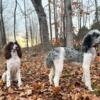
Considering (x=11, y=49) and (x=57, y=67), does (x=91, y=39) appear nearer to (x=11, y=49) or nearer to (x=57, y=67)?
(x=57, y=67)

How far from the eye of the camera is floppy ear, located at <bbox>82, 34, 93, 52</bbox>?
27.1 feet

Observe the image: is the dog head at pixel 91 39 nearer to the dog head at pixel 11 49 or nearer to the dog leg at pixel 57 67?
the dog leg at pixel 57 67

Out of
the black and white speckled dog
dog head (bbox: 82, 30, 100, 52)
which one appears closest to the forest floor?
the black and white speckled dog

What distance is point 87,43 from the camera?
838cm

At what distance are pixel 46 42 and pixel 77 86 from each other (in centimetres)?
1050

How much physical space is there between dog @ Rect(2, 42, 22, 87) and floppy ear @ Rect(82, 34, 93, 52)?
1.69 meters

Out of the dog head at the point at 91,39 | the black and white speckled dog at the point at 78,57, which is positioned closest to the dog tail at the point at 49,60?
the black and white speckled dog at the point at 78,57

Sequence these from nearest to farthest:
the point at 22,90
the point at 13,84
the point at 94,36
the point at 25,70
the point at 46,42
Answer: the point at 94,36
the point at 22,90
the point at 13,84
the point at 25,70
the point at 46,42

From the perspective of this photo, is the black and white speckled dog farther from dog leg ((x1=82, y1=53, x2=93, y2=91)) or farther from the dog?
the dog

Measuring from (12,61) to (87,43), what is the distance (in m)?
2.09

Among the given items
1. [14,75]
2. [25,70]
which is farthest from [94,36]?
[25,70]

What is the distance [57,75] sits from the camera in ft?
28.5

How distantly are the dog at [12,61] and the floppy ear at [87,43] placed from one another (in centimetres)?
169

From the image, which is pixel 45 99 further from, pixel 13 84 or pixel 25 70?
pixel 25 70
